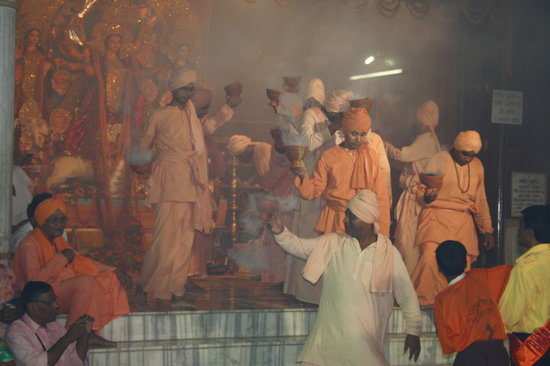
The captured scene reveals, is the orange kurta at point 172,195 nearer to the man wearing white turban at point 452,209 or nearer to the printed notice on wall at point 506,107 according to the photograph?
the man wearing white turban at point 452,209

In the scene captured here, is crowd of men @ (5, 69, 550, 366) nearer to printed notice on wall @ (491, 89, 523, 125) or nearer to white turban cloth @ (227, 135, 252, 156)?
white turban cloth @ (227, 135, 252, 156)

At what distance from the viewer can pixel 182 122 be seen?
9648mm

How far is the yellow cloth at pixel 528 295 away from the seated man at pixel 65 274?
372 centimetres

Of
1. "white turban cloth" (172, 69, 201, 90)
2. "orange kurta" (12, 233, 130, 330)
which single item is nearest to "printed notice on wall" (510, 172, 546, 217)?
"white turban cloth" (172, 69, 201, 90)

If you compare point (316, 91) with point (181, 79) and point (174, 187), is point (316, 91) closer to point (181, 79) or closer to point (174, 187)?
point (181, 79)

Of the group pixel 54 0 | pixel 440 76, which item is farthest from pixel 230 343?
pixel 440 76

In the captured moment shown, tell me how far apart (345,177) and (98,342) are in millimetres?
3463

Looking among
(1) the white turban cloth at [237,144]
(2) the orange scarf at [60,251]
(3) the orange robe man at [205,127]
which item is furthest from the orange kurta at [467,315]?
(1) the white turban cloth at [237,144]

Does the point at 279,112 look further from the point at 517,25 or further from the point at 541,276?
the point at 541,276

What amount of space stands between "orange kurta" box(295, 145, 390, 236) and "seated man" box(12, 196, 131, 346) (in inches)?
98.2

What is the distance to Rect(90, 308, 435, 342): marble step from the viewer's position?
849 centimetres

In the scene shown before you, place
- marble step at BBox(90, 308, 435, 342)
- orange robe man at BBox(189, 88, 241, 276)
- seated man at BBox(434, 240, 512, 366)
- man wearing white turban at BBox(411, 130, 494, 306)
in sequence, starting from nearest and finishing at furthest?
seated man at BBox(434, 240, 512, 366) < marble step at BBox(90, 308, 435, 342) < orange robe man at BBox(189, 88, 241, 276) < man wearing white turban at BBox(411, 130, 494, 306)

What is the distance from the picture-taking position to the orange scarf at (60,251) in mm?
7996

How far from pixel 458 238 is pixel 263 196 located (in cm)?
267
